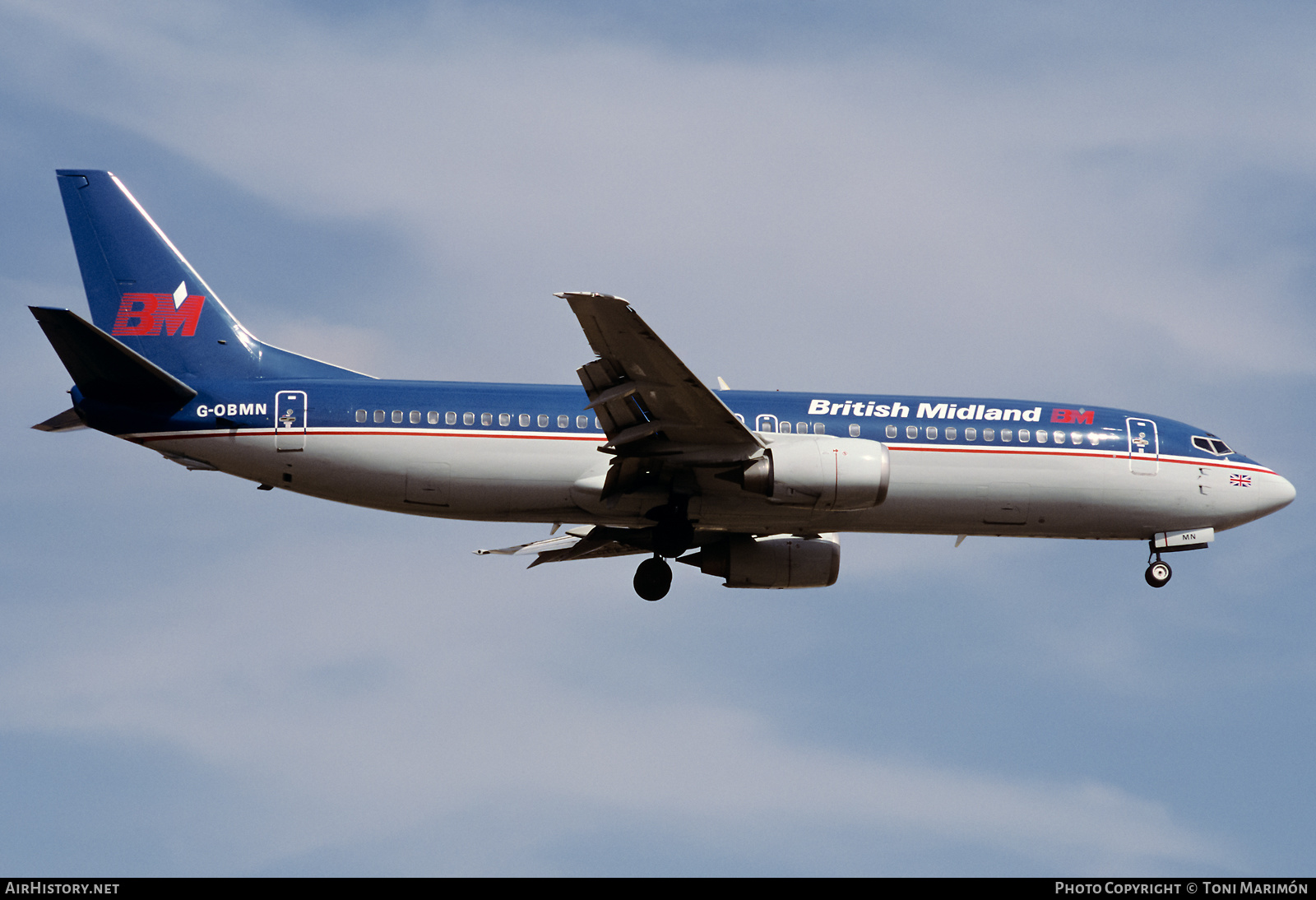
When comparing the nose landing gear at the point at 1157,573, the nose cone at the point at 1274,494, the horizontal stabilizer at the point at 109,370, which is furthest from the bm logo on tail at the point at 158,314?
the nose cone at the point at 1274,494

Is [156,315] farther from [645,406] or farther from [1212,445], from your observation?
[1212,445]

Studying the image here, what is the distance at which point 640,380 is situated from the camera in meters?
25.8

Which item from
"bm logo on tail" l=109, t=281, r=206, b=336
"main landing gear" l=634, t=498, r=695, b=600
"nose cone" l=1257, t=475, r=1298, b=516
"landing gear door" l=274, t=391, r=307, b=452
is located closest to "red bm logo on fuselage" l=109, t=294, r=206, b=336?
"bm logo on tail" l=109, t=281, r=206, b=336

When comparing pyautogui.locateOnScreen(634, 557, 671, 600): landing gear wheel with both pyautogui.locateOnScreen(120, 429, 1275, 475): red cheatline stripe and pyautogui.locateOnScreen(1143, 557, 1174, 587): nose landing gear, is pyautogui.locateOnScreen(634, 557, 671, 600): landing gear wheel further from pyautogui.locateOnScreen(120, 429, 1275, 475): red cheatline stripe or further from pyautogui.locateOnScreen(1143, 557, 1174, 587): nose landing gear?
pyautogui.locateOnScreen(1143, 557, 1174, 587): nose landing gear

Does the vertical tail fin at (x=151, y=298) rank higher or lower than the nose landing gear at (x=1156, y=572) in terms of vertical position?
higher

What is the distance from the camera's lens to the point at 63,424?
2809cm

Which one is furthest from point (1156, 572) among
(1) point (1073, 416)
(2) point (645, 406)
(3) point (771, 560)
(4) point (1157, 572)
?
(2) point (645, 406)

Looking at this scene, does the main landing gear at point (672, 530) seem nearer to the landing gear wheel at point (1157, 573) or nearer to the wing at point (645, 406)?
the wing at point (645, 406)

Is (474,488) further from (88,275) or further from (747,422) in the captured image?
(88,275)

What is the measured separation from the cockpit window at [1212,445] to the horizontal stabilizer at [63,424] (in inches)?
885

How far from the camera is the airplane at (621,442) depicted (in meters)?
26.7

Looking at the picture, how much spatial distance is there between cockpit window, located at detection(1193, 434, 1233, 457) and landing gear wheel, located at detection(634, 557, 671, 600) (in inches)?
450
